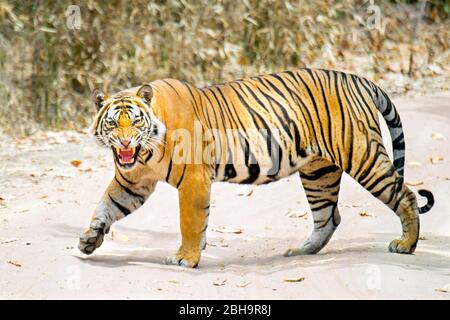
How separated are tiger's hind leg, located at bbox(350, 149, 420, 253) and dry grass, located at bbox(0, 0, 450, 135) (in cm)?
540

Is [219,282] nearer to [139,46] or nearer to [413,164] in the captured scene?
[413,164]

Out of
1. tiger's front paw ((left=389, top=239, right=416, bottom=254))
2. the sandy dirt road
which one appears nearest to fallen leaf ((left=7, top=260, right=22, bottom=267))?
the sandy dirt road

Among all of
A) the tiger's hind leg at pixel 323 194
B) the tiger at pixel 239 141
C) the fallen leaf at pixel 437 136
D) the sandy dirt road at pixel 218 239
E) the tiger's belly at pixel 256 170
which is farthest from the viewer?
the fallen leaf at pixel 437 136

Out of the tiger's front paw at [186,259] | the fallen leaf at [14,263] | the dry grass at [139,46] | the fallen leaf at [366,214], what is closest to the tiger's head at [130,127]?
the tiger's front paw at [186,259]

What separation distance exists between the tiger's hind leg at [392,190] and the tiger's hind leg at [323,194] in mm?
389

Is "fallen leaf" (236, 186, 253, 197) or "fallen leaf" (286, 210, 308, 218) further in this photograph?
"fallen leaf" (236, 186, 253, 197)

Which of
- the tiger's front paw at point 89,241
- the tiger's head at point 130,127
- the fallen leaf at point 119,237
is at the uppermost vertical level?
the tiger's head at point 130,127

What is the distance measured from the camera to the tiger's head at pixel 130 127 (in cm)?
551

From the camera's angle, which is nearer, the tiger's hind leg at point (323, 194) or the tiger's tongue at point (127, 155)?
the tiger's tongue at point (127, 155)

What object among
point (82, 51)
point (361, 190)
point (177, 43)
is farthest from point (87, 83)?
point (361, 190)

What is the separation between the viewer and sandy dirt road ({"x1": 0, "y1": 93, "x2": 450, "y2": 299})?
199 inches

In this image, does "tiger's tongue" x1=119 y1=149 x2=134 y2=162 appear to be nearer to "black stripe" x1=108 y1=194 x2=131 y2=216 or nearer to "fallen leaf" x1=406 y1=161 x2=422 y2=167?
"black stripe" x1=108 y1=194 x2=131 y2=216

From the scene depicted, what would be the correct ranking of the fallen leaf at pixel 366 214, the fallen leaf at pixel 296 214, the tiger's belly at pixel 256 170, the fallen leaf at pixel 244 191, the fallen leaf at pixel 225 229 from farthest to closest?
1. the fallen leaf at pixel 244 191
2. the fallen leaf at pixel 296 214
3. the fallen leaf at pixel 366 214
4. the fallen leaf at pixel 225 229
5. the tiger's belly at pixel 256 170

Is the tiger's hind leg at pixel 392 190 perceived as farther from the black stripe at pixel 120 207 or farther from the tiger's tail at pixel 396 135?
the black stripe at pixel 120 207
